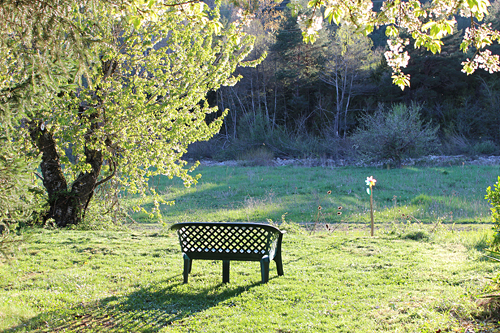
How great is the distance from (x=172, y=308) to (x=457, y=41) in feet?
110

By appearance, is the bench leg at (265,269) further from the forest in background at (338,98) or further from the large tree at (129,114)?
the forest in background at (338,98)

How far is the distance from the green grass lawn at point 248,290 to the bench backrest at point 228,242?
14.7 inches

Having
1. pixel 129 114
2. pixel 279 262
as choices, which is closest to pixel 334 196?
pixel 129 114

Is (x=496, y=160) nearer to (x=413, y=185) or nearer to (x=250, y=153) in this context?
(x=413, y=185)

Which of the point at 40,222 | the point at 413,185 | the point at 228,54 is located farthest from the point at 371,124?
the point at 40,222

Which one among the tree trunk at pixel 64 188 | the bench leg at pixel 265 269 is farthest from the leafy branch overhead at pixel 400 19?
Result: the tree trunk at pixel 64 188

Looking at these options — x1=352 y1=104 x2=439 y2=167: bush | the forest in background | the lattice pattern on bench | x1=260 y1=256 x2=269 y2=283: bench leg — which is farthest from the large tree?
the forest in background

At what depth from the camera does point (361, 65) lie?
33875mm

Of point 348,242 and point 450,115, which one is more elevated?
point 450,115

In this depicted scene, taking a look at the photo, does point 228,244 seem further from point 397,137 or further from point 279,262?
point 397,137

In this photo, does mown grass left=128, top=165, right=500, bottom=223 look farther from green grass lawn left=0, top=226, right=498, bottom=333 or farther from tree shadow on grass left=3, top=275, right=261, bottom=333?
tree shadow on grass left=3, top=275, right=261, bottom=333

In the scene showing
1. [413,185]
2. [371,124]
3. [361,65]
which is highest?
[361,65]

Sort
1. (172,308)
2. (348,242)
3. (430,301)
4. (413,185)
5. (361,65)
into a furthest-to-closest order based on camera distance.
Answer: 1. (361,65)
2. (413,185)
3. (348,242)
4. (172,308)
5. (430,301)

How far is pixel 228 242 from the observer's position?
4.68 meters
